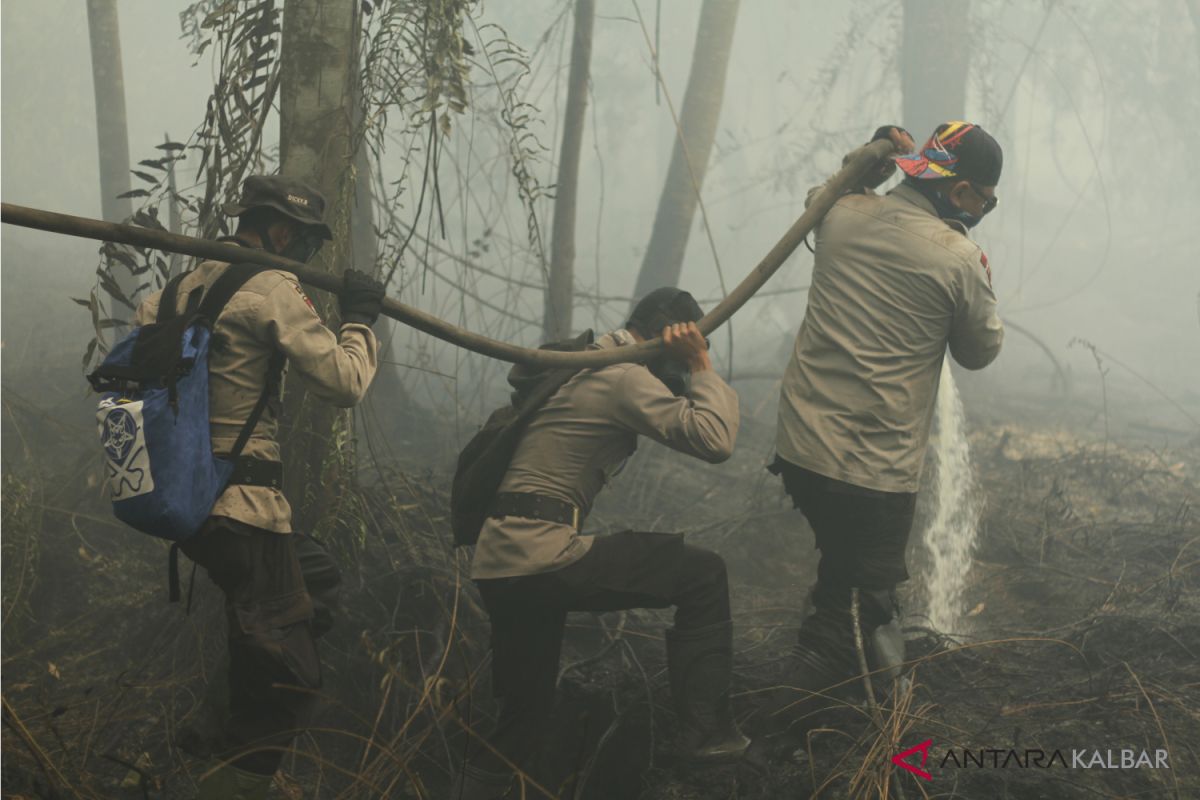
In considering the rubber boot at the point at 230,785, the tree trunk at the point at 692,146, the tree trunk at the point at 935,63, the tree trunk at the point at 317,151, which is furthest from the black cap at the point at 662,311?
the tree trunk at the point at 935,63

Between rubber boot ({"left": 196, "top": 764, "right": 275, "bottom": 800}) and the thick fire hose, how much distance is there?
1351mm

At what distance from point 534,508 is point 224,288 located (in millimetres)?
1126

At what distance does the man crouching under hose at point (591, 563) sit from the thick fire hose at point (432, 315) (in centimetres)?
10

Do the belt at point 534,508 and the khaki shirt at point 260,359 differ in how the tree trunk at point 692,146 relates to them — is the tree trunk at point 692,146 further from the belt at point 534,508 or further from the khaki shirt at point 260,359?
the khaki shirt at point 260,359

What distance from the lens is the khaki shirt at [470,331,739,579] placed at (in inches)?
124

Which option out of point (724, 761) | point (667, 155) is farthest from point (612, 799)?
point (667, 155)

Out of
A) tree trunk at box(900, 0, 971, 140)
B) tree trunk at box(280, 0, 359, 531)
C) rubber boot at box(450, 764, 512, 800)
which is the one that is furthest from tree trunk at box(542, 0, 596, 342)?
tree trunk at box(900, 0, 971, 140)

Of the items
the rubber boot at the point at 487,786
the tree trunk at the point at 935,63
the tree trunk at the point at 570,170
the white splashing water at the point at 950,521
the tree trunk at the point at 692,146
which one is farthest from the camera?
the tree trunk at the point at 935,63

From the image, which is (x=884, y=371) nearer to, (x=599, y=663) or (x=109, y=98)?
(x=599, y=663)

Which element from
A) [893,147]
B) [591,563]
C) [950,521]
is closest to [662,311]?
[591,563]

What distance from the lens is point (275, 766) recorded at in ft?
9.31

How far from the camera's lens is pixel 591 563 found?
3.18 meters

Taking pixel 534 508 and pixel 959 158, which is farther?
pixel 959 158

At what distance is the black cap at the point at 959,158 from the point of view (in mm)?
3623
